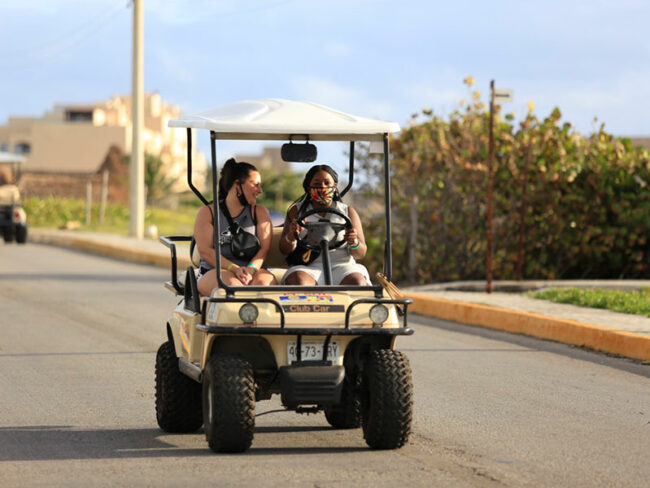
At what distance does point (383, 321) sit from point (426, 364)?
4.45 meters

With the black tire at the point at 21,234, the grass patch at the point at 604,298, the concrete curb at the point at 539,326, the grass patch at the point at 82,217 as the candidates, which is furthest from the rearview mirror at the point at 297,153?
the grass patch at the point at 82,217

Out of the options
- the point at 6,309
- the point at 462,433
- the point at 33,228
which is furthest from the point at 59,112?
the point at 462,433

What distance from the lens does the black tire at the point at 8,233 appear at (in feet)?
110

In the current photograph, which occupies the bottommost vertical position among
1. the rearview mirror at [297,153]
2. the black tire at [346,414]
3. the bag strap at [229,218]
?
the black tire at [346,414]

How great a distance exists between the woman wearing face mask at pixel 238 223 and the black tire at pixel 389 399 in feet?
3.28

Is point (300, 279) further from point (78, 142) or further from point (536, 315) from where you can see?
point (78, 142)

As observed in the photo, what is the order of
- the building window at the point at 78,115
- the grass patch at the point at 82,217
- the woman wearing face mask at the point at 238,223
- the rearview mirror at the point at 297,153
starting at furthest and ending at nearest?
the building window at the point at 78,115 → the grass patch at the point at 82,217 → the rearview mirror at the point at 297,153 → the woman wearing face mask at the point at 238,223

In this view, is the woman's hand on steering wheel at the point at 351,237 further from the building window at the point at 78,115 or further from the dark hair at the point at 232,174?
the building window at the point at 78,115

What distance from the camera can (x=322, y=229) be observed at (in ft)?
28.1

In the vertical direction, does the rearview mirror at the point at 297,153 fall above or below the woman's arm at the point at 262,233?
above

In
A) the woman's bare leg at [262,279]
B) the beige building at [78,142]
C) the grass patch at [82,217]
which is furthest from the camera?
the beige building at [78,142]

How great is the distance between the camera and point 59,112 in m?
109

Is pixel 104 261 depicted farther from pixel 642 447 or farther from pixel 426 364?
pixel 642 447

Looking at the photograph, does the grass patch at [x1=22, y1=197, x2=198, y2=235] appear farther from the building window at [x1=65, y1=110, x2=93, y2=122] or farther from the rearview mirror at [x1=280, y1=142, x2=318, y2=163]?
the building window at [x1=65, y1=110, x2=93, y2=122]
